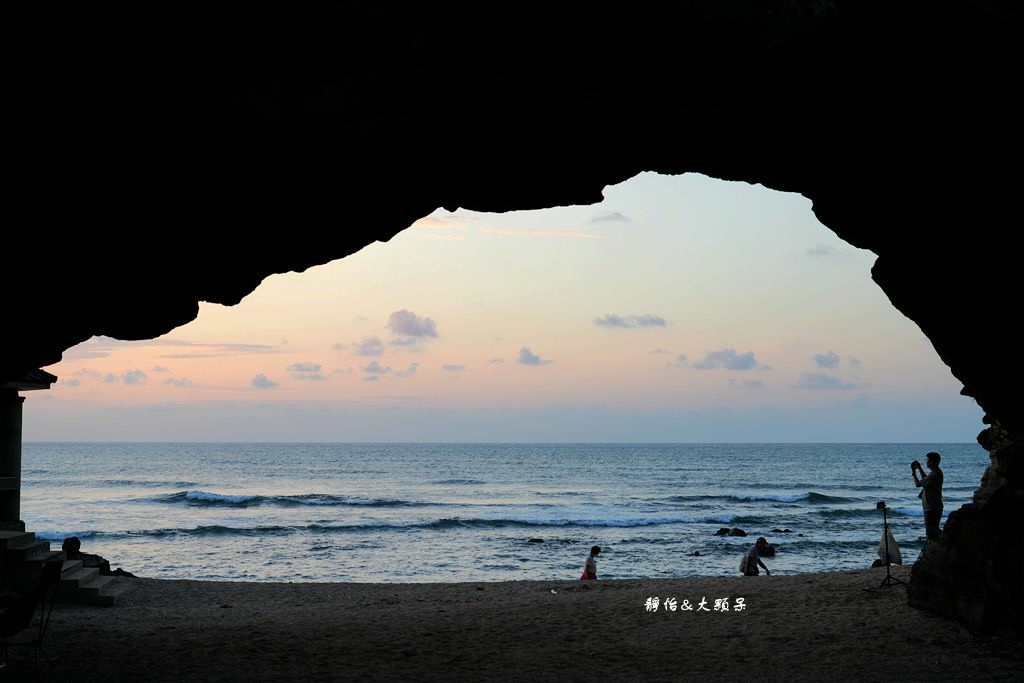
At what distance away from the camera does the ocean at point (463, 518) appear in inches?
1071

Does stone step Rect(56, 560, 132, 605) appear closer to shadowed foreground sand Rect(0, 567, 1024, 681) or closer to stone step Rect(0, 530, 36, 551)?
shadowed foreground sand Rect(0, 567, 1024, 681)

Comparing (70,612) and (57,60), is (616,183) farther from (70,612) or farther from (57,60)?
(70,612)

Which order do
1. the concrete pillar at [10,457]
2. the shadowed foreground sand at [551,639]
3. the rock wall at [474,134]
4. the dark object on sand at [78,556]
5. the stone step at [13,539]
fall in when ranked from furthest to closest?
the dark object on sand at [78,556] → the concrete pillar at [10,457] → the stone step at [13,539] → the shadowed foreground sand at [551,639] → the rock wall at [474,134]

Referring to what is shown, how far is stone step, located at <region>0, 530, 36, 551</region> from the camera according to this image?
13.3 meters

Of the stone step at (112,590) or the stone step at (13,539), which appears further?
the stone step at (112,590)

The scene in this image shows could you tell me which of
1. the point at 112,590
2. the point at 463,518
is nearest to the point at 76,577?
the point at 112,590

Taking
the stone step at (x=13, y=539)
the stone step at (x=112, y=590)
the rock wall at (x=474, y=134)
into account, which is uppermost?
the rock wall at (x=474, y=134)

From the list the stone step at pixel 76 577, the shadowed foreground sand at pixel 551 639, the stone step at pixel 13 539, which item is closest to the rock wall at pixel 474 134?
the shadowed foreground sand at pixel 551 639

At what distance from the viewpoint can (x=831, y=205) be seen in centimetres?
925

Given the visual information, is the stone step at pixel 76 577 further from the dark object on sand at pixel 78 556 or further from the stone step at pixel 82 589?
the dark object on sand at pixel 78 556

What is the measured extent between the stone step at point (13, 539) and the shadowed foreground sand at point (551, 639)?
4.25ft

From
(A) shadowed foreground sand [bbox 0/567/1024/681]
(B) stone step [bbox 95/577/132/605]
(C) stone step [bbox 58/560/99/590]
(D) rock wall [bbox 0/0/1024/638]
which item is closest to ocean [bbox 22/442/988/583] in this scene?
(B) stone step [bbox 95/577/132/605]

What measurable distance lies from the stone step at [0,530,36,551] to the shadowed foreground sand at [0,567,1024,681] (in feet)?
4.25

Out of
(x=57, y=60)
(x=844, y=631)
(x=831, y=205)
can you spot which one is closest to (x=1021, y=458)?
(x=844, y=631)
